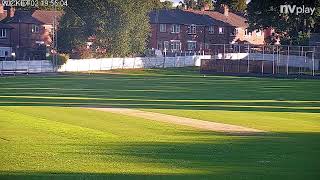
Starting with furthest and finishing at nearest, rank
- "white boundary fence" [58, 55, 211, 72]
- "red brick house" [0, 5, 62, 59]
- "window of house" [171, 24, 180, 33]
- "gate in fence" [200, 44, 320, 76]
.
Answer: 1. "window of house" [171, 24, 180, 33]
2. "red brick house" [0, 5, 62, 59]
3. "white boundary fence" [58, 55, 211, 72]
4. "gate in fence" [200, 44, 320, 76]

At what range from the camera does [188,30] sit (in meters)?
112

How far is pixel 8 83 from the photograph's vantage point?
5638cm

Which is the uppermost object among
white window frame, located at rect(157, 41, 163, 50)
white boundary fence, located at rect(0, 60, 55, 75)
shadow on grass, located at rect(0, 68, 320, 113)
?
white window frame, located at rect(157, 41, 163, 50)

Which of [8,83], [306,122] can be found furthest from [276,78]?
[306,122]

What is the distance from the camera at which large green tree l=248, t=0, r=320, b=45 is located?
9046 centimetres

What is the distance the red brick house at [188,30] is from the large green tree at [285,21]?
482 inches

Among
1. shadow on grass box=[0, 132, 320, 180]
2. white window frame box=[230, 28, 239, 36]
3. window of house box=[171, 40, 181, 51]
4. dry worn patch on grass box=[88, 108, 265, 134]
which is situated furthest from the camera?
white window frame box=[230, 28, 239, 36]

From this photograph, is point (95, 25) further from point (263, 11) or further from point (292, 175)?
point (292, 175)

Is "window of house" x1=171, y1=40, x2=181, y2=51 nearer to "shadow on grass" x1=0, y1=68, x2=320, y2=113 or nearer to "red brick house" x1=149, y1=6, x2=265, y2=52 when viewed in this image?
"red brick house" x1=149, y1=6, x2=265, y2=52

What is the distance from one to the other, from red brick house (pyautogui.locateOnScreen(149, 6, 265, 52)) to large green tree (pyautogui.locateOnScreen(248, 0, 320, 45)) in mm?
12234

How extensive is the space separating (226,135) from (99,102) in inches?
611

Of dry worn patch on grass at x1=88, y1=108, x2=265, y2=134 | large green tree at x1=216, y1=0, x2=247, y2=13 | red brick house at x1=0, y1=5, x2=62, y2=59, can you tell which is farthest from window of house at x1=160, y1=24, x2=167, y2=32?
dry worn patch on grass at x1=88, y1=108, x2=265, y2=134

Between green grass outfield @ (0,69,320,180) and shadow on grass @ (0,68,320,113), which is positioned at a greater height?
shadow on grass @ (0,68,320,113)

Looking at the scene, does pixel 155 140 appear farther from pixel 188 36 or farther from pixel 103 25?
pixel 188 36
